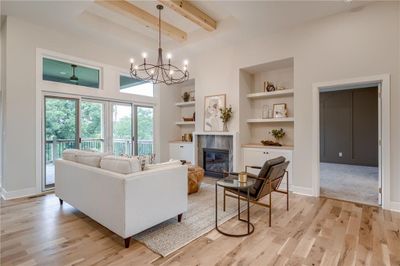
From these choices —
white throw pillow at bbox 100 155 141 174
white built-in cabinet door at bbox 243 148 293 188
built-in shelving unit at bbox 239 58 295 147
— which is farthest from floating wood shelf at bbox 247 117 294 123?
white throw pillow at bbox 100 155 141 174

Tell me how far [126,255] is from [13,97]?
3.67 meters

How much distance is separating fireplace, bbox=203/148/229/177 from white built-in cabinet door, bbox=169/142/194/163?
447mm

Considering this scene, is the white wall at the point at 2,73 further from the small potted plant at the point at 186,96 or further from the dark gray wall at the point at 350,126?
the dark gray wall at the point at 350,126

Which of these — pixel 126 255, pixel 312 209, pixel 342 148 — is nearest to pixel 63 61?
pixel 126 255

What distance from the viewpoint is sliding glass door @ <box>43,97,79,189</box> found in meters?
→ 4.37

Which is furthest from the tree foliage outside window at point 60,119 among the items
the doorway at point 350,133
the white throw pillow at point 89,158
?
the doorway at point 350,133

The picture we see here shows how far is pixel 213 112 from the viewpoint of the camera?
5547 mm

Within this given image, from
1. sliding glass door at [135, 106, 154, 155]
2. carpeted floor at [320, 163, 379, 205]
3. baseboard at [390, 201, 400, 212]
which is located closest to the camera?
baseboard at [390, 201, 400, 212]

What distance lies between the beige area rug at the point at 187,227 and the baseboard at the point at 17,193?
115 inches

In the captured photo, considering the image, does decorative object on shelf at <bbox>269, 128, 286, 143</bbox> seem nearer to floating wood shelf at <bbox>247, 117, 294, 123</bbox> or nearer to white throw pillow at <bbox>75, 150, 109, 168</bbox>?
floating wood shelf at <bbox>247, 117, 294, 123</bbox>

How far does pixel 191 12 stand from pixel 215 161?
138 inches

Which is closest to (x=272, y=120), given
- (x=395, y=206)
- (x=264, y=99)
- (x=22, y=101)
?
(x=264, y=99)

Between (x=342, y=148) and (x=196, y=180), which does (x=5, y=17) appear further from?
(x=342, y=148)

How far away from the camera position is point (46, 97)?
14.1 feet
